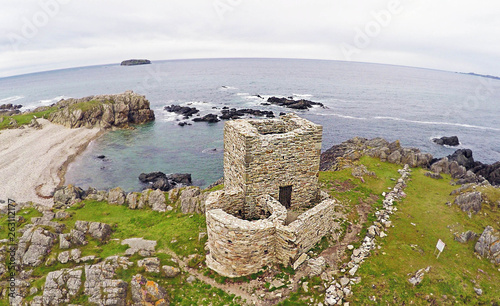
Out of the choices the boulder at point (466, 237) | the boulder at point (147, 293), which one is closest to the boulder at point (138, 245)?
the boulder at point (147, 293)

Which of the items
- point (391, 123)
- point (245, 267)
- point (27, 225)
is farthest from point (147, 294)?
point (391, 123)

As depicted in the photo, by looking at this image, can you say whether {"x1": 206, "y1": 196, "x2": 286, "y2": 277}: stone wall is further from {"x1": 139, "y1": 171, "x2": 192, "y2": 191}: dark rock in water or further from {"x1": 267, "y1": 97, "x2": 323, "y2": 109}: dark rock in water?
{"x1": 267, "y1": 97, "x2": 323, "y2": 109}: dark rock in water

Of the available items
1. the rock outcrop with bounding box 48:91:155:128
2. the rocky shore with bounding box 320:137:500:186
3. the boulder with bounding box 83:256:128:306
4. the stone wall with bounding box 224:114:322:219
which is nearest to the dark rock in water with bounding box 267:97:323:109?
the rocky shore with bounding box 320:137:500:186

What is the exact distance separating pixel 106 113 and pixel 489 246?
7309cm

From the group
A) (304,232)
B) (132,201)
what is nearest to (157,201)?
(132,201)

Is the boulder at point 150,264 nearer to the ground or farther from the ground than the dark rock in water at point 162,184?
farther from the ground

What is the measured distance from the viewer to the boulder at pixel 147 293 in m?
13.3

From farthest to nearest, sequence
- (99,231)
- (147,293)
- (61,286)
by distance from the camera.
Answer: (99,231), (61,286), (147,293)

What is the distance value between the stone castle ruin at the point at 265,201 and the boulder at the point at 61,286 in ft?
25.2

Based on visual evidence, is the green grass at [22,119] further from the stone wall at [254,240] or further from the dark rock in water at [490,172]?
the dark rock in water at [490,172]

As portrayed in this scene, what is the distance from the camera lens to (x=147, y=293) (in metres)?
13.5

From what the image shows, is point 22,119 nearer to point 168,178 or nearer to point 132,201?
point 168,178

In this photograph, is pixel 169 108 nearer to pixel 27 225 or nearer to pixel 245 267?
pixel 27 225

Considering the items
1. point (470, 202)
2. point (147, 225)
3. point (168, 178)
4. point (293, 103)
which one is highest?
point (293, 103)
